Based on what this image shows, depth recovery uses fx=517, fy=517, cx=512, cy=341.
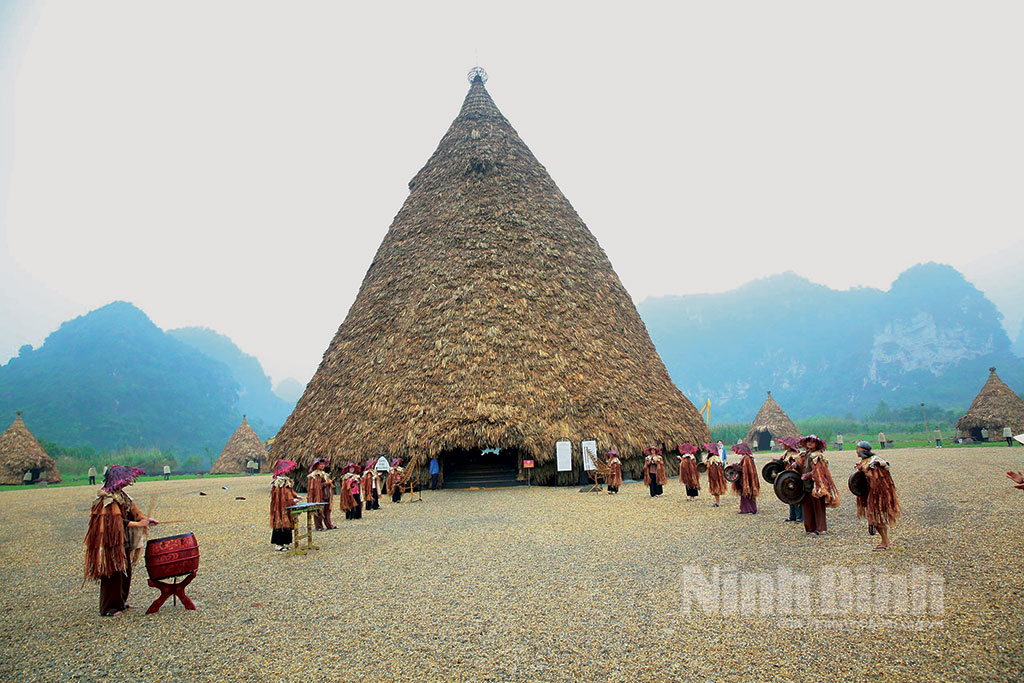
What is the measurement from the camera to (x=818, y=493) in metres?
8.60

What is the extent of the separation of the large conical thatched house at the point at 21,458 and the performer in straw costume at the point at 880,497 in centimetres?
3817

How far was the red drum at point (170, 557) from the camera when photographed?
5898 millimetres

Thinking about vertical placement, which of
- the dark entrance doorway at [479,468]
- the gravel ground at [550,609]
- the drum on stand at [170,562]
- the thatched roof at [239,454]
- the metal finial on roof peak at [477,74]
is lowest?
the thatched roof at [239,454]

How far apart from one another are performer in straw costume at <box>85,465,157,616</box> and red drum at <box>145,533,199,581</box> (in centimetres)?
39

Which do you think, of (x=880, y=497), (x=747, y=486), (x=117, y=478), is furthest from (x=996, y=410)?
(x=117, y=478)

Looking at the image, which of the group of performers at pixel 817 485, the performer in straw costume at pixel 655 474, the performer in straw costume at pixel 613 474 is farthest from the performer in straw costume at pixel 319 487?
the performer in straw costume at pixel 655 474

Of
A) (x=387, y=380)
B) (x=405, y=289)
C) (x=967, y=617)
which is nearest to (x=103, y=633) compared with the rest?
(x=967, y=617)

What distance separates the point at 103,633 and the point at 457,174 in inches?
922

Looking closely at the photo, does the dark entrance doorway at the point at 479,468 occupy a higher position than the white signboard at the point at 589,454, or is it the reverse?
the white signboard at the point at 589,454

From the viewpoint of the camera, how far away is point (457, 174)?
25.9 metres

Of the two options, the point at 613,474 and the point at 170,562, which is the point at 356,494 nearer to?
the point at 170,562

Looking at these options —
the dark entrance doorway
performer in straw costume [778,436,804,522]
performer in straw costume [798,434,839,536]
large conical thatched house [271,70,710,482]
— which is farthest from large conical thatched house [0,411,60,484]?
performer in straw costume [798,434,839,536]

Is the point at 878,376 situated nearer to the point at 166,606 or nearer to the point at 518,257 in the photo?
the point at 518,257

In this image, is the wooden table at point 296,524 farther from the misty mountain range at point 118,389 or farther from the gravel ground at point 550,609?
the misty mountain range at point 118,389
